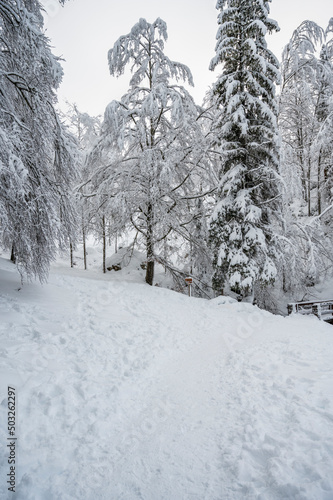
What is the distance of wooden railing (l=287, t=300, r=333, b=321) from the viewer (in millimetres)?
10627

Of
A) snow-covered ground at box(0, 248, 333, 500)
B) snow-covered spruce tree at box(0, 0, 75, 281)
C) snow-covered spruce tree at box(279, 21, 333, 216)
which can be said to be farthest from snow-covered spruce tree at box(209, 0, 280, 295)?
snow-covered spruce tree at box(0, 0, 75, 281)

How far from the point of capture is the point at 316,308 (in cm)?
1084

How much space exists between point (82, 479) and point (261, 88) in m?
13.0

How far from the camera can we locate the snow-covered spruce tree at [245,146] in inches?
387

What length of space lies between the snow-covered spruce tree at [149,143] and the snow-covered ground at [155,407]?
489 centimetres

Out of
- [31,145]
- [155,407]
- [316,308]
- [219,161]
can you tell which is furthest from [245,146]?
[155,407]

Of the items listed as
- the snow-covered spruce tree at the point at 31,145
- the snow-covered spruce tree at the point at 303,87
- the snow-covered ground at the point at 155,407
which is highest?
the snow-covered spruce tree at the point at 303,87

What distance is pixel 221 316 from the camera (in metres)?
9.03

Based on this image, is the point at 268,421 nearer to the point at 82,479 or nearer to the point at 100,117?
the point at 82,479

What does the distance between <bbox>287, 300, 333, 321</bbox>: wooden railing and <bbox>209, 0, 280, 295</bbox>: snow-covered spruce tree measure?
7.41ft
